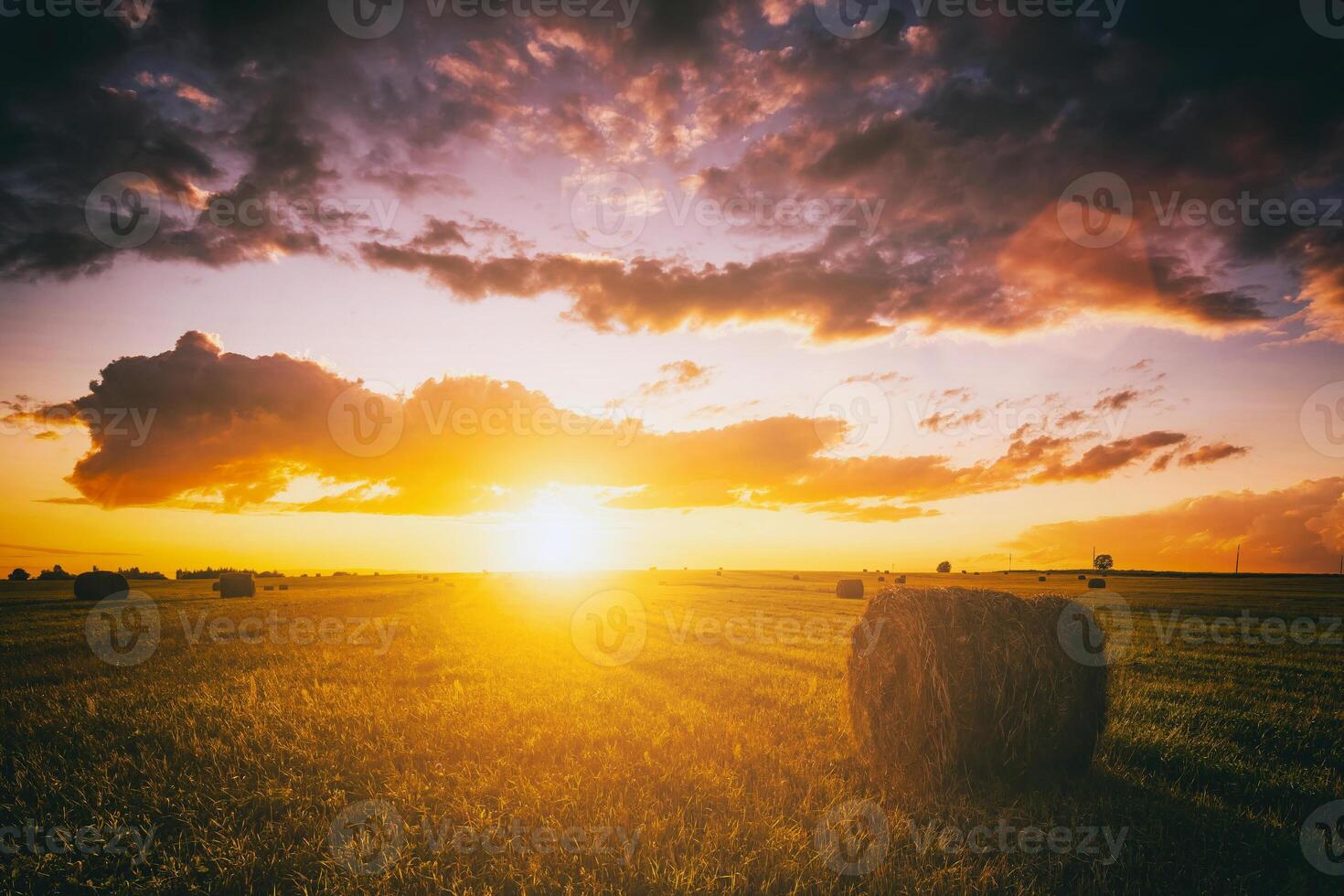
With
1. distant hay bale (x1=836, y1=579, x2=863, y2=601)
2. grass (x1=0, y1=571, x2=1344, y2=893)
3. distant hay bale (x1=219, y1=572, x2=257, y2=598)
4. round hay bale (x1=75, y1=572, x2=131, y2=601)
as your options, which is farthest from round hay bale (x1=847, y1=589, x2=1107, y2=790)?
round hay bale (x1=75, y1=572, x2=131, y2=601)

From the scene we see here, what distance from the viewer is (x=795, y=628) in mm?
19875

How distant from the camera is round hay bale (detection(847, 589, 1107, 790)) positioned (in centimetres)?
631

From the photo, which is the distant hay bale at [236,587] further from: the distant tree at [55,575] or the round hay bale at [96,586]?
the distant tree at [55,575]

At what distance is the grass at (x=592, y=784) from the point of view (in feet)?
14.1

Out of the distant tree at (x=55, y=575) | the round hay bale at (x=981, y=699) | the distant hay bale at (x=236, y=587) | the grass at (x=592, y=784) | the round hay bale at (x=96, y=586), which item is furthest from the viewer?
the distant tree at (x=55, y=575)

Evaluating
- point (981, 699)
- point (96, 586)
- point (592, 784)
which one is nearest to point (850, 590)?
point (981, 699)

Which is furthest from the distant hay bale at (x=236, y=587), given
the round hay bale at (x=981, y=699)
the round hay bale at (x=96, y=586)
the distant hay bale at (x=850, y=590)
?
the round hay bale at (x=981, y=699)

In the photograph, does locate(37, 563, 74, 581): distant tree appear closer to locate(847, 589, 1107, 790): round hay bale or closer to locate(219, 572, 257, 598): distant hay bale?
locate(219, 572, 257, 598): distant hay bale

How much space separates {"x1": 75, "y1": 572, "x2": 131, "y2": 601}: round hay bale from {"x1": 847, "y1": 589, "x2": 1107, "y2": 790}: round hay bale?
4540cm

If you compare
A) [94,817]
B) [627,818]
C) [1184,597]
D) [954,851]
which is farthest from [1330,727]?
[1184,597]

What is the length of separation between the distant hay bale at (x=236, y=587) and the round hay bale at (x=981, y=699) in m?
44.8

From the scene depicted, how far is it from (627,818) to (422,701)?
5.18 m

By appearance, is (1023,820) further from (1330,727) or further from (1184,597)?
(1184,597)

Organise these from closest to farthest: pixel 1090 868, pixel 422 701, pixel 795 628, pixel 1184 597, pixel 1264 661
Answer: pixel 1090 868 → pixel 422 701 → pixel 1264 661 → pixel 795 628 → pixel 1184 597
